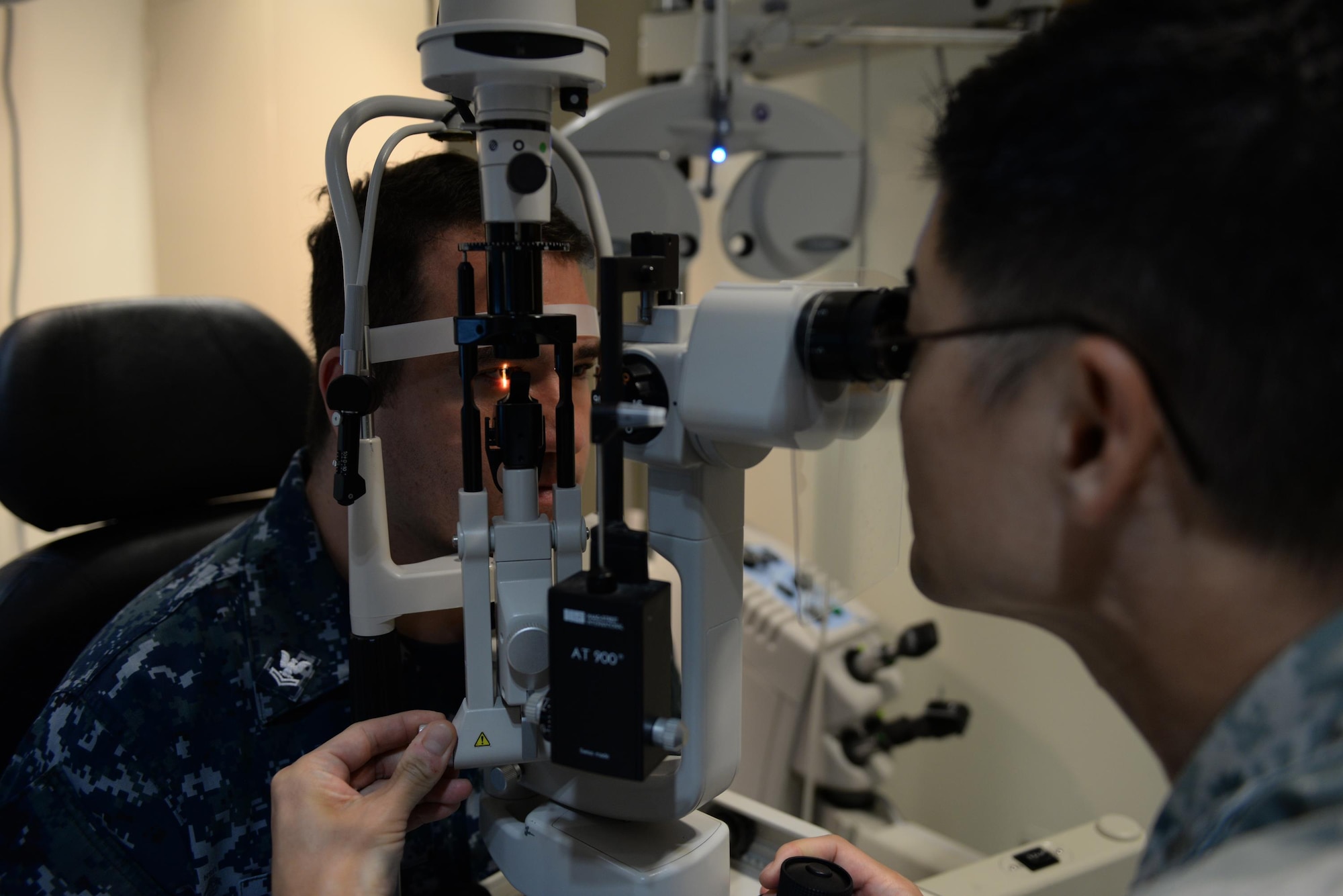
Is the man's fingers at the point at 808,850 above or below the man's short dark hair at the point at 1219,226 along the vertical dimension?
below

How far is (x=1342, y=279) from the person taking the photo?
485 mm

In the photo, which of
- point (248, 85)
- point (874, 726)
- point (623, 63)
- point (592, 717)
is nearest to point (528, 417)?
point (592, 717)

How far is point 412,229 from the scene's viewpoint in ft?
3.61

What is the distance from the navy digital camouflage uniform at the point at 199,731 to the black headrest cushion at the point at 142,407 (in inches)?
11.6

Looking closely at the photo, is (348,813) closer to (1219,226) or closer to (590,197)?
(590,197)

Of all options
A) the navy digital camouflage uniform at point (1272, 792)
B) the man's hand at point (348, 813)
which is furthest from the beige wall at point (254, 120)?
the navy digital camouflage uniform at point (1272, 792)

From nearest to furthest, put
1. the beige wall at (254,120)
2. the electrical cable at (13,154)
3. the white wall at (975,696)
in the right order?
the beige wall at (254,120)
the electrical cable at (13,154)
the white wall at (975,696)

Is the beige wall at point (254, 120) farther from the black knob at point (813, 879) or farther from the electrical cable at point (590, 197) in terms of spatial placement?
the black knob at point (813, 879)

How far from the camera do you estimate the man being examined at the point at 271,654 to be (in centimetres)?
94

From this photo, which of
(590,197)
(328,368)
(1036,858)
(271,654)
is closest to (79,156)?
(328,368)

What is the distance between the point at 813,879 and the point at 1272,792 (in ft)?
1.34

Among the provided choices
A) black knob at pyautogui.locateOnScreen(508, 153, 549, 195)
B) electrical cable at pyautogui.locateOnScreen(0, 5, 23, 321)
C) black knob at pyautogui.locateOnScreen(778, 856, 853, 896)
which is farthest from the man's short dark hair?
electrical cable at pyautogui.locateOnScreen(0, 5, 23, 321)

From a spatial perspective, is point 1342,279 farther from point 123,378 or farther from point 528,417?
point 123,378

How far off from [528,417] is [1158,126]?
1.55 ft
